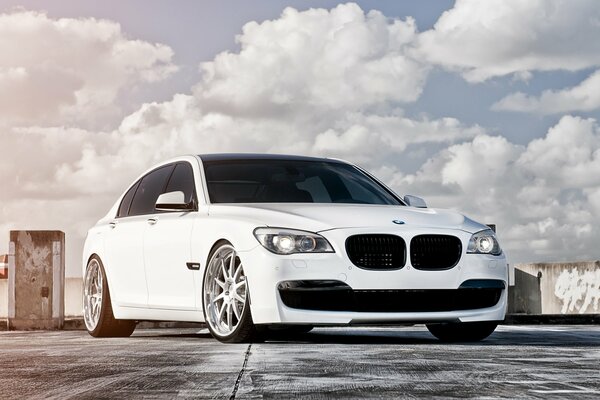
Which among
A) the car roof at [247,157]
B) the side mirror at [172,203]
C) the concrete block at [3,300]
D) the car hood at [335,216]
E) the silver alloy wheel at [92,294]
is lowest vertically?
the concrete block at [3,300]

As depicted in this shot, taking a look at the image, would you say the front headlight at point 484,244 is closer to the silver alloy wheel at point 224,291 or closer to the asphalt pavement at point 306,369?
the asphalt pavement at point 306,369

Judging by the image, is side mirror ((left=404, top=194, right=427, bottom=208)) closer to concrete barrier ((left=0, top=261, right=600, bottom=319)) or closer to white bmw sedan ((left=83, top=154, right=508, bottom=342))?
white bmw sedan ((left=83, top=154, right=508, bottom=342))

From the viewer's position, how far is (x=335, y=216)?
28.7ft

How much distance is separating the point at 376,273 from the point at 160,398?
3603 mm

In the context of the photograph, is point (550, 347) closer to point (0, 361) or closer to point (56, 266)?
point (0, 361)

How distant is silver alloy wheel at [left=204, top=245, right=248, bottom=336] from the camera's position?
8.83m

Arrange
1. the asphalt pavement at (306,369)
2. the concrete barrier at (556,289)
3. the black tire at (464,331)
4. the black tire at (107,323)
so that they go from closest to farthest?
the asphalt pavement at (306,369) → the black tire at (464,331) → the black tire at (107,323) → the concrete barrier at (556,289)

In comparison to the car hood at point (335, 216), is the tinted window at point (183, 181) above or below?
above

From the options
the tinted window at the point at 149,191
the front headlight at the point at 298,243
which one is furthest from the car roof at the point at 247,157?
the front headlight at the point at 298,243

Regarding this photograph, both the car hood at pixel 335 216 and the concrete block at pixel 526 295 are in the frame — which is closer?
the car hood at pixel 335 216

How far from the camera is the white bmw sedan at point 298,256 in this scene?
849 cm

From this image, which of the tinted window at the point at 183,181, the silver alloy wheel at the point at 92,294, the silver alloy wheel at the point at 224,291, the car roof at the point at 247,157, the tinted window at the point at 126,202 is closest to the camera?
the silver alloy wheel at the point at 224,291

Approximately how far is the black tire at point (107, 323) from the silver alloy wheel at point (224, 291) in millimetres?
2159

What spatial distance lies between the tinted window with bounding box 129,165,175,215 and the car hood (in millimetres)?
1480
